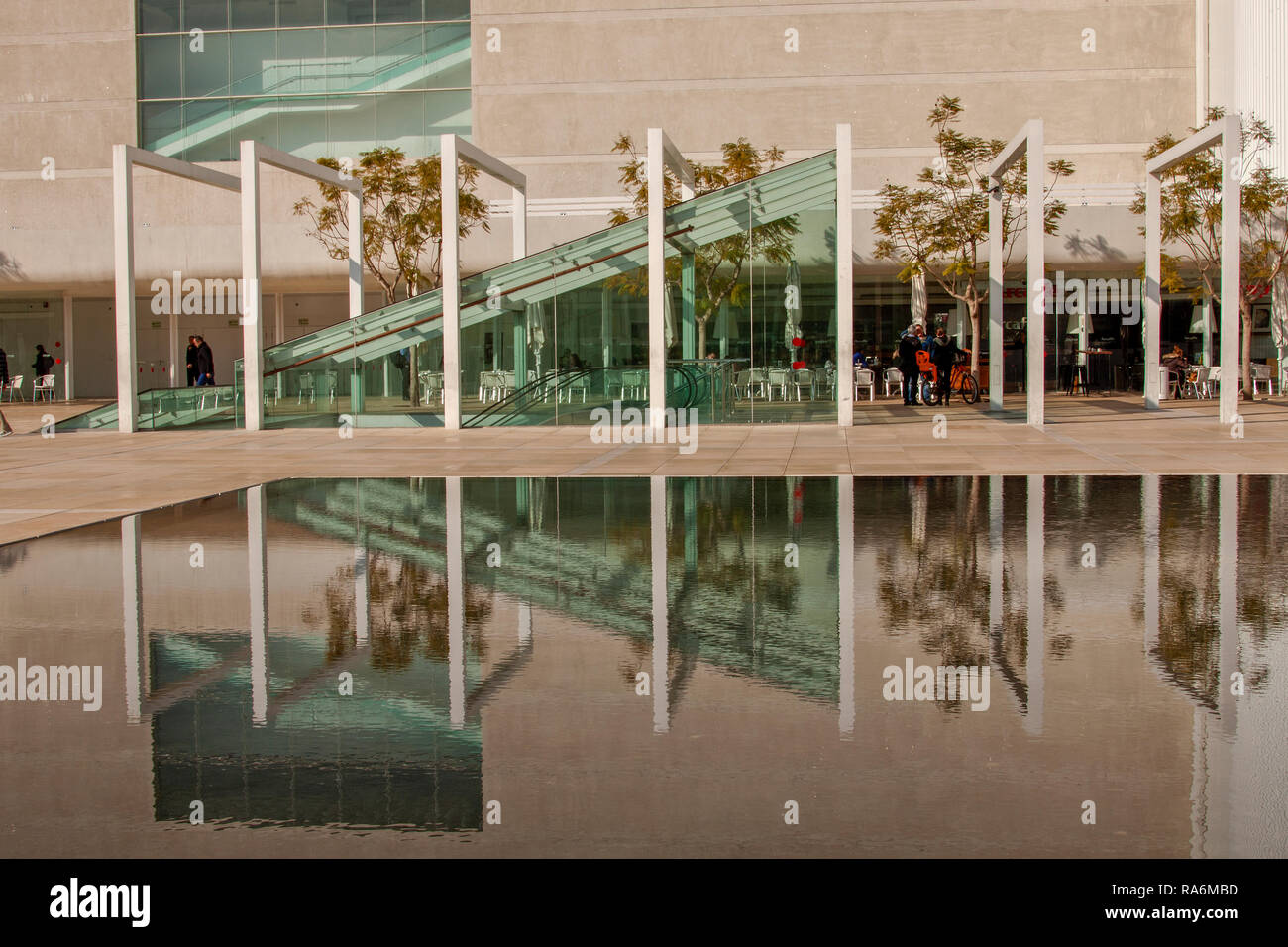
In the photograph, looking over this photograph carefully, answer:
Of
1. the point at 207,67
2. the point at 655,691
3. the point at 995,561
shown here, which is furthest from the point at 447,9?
the point at 655,691

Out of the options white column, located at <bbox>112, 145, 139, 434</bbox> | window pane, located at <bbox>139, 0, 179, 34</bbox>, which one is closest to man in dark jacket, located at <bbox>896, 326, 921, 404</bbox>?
white column, located at <bbox>112, 145, 139, 434</bbox>

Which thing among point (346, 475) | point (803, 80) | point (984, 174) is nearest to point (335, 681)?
point (346, 475)

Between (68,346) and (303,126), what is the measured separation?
10.7 meters

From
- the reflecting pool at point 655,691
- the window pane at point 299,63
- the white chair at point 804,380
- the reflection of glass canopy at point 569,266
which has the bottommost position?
the reflecting pool at point 655,691

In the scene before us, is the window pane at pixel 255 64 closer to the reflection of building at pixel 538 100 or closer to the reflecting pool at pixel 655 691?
the reflection of building at pixel 538 100

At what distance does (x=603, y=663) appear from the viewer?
24.1 feet

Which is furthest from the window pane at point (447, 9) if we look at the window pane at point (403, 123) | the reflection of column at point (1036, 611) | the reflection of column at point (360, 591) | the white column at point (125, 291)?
the reflection of column at point (360, 591)

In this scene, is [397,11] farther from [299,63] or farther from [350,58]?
[299,63]

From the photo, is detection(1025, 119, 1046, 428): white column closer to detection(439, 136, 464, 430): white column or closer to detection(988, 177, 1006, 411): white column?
detection(988, 177, 1006, 411): white column

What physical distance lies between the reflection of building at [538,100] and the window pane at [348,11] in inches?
2.6

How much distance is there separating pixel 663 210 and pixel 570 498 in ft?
40.2

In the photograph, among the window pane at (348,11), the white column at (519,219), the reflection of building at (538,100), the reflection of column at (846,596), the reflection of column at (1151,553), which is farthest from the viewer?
the window pane at (348,11)

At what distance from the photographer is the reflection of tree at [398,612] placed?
305 inches

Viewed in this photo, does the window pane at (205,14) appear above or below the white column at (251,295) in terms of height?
above
